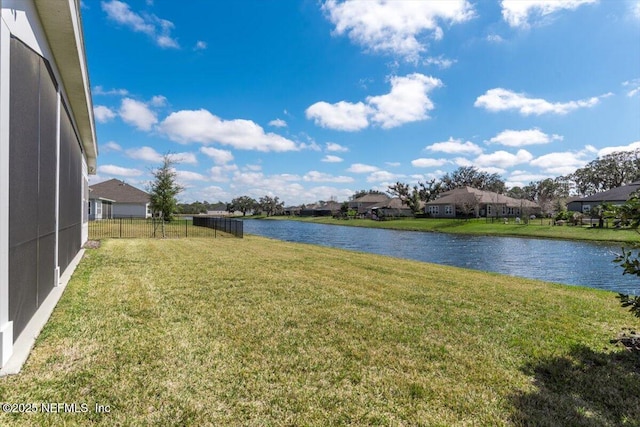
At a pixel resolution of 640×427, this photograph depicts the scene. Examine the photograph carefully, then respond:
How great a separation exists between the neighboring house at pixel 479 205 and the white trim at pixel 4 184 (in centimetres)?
5563

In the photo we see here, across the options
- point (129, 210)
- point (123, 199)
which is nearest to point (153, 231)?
point (123, 199)

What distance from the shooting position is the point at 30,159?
385 cm

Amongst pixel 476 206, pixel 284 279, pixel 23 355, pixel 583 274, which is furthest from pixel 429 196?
pixel 23 355

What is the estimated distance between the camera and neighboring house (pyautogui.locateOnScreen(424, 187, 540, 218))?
54719 mm

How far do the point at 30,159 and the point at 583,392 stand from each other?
606 cm

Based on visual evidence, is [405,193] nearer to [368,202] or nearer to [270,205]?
[368,202]

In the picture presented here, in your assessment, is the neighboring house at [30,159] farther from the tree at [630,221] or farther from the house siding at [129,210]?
the house siding at [129,210]

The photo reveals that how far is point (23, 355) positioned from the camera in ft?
10.6

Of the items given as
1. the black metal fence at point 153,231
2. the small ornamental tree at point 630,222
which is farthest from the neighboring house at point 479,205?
the small ornamental tree at point 630,222

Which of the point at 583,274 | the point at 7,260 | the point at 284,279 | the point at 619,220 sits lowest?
the point at 583,274

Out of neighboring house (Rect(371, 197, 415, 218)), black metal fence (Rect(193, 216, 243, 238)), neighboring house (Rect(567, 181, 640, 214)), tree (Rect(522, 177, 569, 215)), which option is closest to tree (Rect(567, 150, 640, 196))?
tree (Rect(522, 177, 569, 215))

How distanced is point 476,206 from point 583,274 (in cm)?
4080

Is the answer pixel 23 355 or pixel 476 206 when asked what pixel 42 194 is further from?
pixel 476 206

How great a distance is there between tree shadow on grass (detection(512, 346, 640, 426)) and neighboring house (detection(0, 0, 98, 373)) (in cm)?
444
